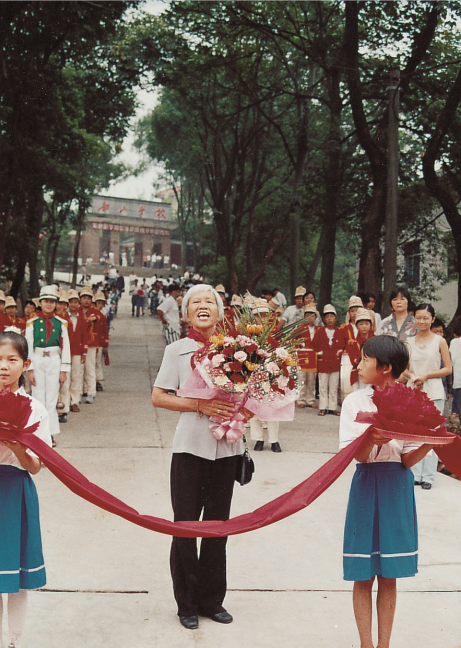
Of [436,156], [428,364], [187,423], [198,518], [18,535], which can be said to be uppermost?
[436,156]

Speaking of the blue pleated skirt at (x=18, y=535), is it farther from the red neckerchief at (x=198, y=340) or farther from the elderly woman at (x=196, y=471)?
the red neckerchief at (x=198, y=340)

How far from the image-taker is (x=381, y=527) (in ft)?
11.7

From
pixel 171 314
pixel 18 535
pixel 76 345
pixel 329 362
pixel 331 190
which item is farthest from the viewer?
pixel 331 190

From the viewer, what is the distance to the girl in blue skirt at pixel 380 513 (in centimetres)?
355

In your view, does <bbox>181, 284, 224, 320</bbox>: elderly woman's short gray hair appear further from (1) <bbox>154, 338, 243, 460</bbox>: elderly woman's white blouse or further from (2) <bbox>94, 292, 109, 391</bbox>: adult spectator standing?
(2) <bbox>94, 292, 109, 391</bbox>: adult spectator standing

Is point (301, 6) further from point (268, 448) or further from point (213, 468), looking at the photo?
point (213, 468)

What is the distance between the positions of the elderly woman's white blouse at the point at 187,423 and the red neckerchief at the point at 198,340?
0.03 meters

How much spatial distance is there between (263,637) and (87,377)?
9136 mm

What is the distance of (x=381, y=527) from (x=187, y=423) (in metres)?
1.22

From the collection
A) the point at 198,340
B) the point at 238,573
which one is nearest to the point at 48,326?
the point at 238,573

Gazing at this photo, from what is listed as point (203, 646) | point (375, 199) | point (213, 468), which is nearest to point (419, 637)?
point (203, 646)

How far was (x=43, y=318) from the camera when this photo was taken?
9133mm

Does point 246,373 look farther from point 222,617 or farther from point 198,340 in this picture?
point 222,617

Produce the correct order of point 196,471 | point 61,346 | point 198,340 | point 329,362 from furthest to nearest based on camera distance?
point 329,362
point 61,346
point 198,340
point 196,471
